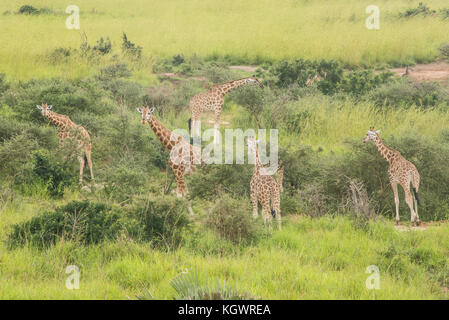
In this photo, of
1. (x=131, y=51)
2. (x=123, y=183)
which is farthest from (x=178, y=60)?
(x=123, y=183)

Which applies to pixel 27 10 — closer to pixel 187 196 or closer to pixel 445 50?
pixel 445 50

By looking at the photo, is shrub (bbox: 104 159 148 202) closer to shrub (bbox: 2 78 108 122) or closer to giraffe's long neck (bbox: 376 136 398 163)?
shrub (bbox: 2 78 108 122)

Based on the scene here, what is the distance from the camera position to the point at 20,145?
9555mm

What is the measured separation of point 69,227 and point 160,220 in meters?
1.11

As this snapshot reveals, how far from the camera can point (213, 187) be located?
899 cm

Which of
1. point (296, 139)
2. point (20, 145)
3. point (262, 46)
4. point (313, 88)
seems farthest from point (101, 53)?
point (20, 145)

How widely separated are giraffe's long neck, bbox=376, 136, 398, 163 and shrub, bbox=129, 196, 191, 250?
3398 mm

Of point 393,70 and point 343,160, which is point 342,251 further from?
point 393,70

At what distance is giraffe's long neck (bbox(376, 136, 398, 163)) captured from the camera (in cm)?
899

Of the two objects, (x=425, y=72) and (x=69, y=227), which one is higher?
(x=425, y=72)

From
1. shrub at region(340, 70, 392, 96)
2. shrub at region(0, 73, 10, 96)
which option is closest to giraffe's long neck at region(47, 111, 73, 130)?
shrub at region(0, 73, 10, 96)

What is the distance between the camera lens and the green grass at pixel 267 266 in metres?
5.62

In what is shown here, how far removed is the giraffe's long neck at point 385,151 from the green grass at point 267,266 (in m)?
Result: 1.57
